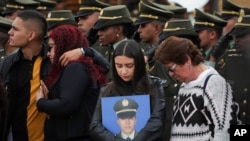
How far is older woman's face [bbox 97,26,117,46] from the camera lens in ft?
29.2

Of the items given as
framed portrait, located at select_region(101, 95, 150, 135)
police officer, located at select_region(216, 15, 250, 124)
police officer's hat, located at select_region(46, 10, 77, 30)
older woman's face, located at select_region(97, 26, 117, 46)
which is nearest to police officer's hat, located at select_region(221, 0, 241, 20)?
older woman's face, located at select_region(97, 26, 117, 46)

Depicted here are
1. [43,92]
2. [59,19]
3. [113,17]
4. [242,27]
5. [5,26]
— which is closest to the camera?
[43,92]

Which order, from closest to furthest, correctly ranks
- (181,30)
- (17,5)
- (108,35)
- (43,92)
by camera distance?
(43,92), (181,30), (108,35), (17,5)

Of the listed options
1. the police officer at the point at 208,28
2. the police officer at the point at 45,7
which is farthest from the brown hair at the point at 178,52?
the police officer at the point at 45,7

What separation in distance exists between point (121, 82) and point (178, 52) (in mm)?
608

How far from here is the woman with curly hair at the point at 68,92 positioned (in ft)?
22.6

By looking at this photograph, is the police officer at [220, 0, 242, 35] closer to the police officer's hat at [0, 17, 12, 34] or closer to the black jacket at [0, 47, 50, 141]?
the police officer's hat at [0, 17, 12, 34]

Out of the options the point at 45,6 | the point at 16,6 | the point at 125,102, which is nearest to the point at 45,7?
the point at 45,6

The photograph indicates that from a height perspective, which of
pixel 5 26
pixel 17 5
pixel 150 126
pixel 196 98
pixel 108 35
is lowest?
pixel 150 126

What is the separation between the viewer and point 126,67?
6543 millimetres

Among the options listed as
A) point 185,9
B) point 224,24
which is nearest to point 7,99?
point 224,24

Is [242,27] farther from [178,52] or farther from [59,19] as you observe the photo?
[59,19]

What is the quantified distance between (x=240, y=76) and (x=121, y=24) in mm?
1968

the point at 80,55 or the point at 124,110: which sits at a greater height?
the point at 80,55
